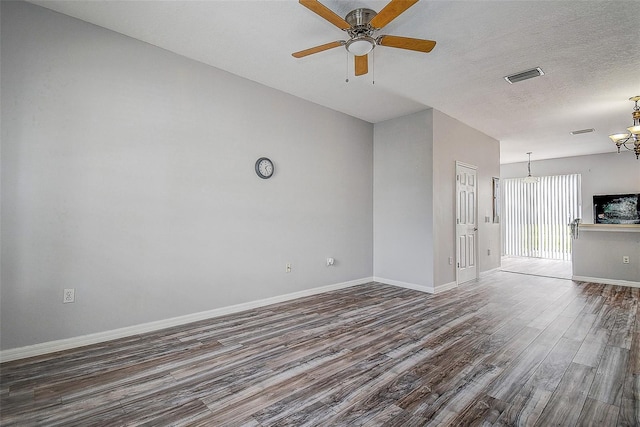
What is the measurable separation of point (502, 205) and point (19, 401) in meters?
11.4

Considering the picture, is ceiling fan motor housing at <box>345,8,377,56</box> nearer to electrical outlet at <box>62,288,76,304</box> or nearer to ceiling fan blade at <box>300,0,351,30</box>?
ceiling fan blade at <box>300,0,351,30</box>

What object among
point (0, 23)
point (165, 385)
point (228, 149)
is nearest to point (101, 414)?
point (165, 385)

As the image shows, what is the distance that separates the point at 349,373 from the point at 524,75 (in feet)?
13.2

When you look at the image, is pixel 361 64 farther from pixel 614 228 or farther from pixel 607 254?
pixel 607 254

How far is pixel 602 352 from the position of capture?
269 cm

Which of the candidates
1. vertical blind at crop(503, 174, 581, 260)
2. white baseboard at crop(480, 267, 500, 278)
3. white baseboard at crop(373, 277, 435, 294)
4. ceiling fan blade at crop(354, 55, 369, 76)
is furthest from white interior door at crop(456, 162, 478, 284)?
vertical blind at crop(503, 174, 581, 260)

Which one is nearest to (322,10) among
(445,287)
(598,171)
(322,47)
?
(322,47)

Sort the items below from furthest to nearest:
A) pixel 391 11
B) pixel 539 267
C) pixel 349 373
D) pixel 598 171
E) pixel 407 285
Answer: pixel 598 171 < pixel 539 267 < pixel 407 285 < pixel 349 373 < pixel 391 11

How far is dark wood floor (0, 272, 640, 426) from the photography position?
1.83m

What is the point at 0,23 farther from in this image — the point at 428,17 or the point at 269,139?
the point at 428,17

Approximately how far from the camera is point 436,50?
124 inches

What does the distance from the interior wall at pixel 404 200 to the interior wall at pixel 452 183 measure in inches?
4.9

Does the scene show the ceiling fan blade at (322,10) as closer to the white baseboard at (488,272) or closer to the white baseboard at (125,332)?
the white baseboard at (125,332)

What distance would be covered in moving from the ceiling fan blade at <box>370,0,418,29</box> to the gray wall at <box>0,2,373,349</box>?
2224 millimetres
